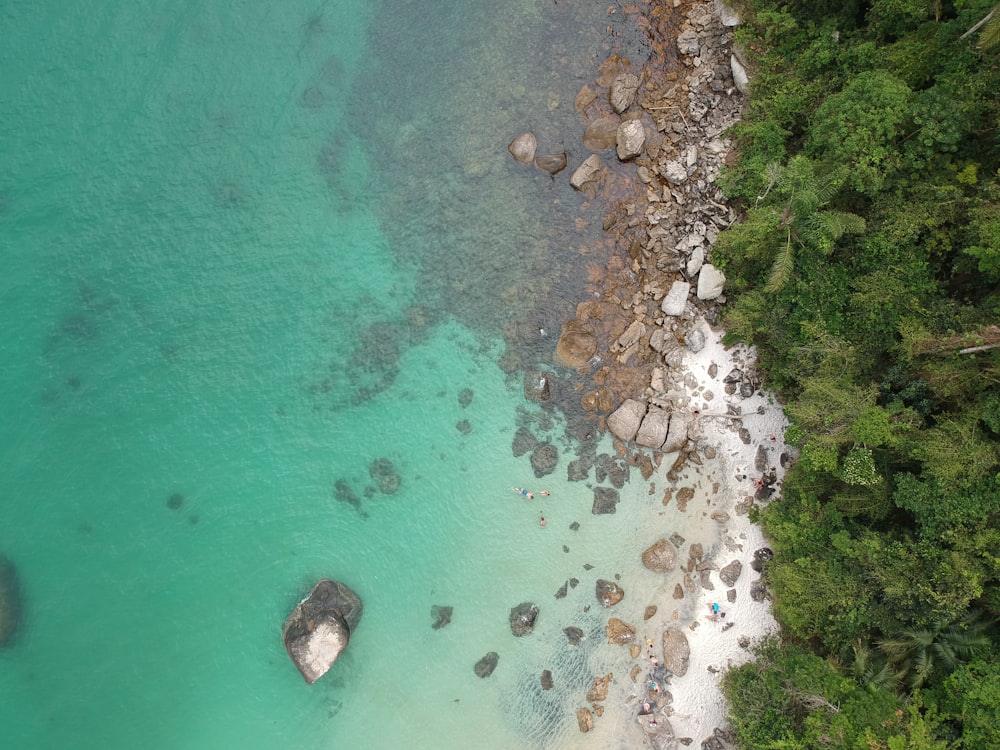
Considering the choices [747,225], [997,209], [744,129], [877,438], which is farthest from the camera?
[744,129]

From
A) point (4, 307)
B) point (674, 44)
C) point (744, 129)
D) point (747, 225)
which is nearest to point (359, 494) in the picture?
point (4, 307)

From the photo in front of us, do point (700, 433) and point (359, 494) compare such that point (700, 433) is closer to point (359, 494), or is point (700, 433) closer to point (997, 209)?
point (997, 209)

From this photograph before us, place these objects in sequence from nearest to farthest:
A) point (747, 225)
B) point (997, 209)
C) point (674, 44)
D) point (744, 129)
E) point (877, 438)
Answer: point (997, 209) → point (877, 438) → point (747, 225) → point (744, 129) → point (674, 44)

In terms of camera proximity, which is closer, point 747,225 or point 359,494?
point 747,225

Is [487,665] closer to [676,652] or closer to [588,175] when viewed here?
[676,652]

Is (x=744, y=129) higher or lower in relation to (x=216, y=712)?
higher

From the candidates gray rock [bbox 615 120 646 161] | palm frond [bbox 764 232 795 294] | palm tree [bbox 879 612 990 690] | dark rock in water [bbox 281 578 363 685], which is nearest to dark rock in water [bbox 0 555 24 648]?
dark rock in water [bbox 281 578 363 685]

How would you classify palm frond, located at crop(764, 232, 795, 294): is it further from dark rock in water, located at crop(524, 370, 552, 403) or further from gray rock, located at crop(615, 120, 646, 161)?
dark rock in water, located at crop(524, 370, 552, 403)
